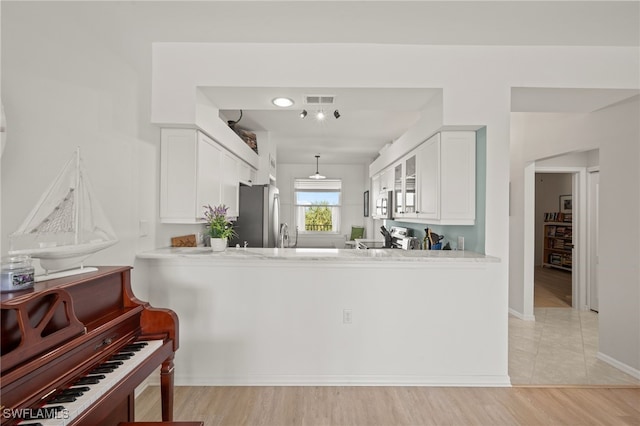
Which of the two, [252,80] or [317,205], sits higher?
[252,80]

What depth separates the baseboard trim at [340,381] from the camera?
2494 mm

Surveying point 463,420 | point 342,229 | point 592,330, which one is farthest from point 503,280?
point 342,229

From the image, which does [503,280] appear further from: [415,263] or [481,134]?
[481,134]

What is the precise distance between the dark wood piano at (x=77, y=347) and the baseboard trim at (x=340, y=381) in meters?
0.74

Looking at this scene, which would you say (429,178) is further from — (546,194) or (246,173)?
(546,194)

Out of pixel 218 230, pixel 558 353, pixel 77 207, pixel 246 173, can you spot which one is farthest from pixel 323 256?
pixel 558 353

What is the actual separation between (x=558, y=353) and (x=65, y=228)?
4.10 meters

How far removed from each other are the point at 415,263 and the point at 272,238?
7.39 ft

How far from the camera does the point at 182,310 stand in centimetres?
254

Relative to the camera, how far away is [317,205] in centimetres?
787

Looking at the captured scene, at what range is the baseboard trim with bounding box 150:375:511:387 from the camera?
2.49m

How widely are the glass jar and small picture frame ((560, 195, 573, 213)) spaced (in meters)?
9.79

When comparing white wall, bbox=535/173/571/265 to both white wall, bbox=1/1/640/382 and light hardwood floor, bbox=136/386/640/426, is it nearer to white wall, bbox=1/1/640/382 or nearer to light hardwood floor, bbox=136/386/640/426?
white wall, bbox=1/1/640/382

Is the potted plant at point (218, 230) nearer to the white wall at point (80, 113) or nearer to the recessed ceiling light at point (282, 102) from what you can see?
the white wall at point (80, 113)
